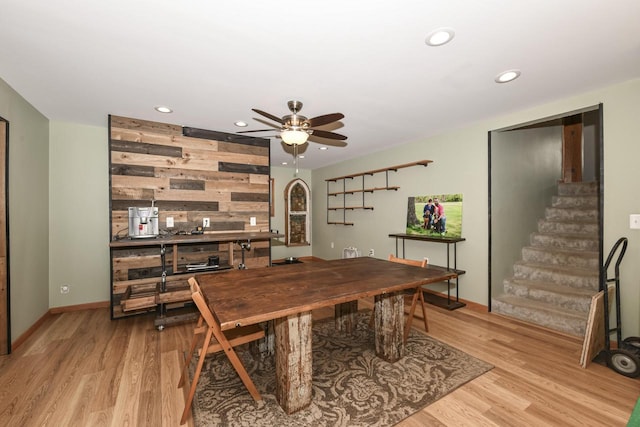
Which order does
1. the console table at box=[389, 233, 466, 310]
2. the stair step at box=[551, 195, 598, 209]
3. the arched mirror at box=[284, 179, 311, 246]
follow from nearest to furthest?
the console table at box=[389, 233, 466, 310] → the stair step at box=[551, 195, 598, 209] → the arched mirror at box=[284, 179, 311, 246]

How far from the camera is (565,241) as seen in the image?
3.90 m

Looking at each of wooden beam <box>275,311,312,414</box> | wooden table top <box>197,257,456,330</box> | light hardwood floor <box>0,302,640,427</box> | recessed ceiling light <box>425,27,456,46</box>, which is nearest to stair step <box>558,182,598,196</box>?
light hardwood floor <box>0,302,640,427</box>

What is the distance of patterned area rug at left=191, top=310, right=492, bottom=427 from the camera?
1.78m

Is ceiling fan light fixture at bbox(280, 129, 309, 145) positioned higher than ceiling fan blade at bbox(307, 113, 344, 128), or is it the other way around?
ceiling fan blade at bbox(307, 113, 344, 128)

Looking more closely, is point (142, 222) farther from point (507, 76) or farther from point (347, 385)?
point (507, 76)

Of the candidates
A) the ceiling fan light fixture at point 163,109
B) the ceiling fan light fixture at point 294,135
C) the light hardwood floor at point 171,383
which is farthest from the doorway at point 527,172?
the ceiling fan light fixture at point 163,109

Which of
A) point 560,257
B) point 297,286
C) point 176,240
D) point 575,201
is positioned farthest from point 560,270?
point 176,240

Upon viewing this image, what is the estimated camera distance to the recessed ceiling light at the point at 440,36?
1763 mm

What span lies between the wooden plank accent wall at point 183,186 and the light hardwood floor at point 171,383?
0.82 meters

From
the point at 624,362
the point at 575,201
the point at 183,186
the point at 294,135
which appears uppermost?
the point at 294,135

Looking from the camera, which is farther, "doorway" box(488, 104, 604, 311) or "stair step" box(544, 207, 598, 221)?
"stair step" box(544, 207, 598, 221)

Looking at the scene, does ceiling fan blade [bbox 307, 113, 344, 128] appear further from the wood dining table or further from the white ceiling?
the wood dining table

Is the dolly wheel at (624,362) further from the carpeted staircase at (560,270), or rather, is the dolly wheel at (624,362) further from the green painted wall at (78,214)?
the green painted wall at (78,214)

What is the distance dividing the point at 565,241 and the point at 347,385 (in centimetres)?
386
